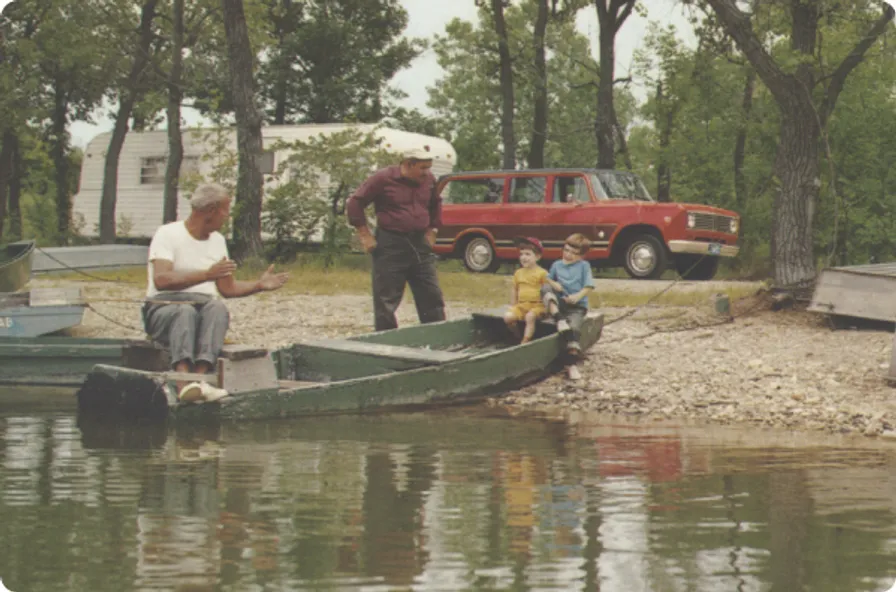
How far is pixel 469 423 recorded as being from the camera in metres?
9.81

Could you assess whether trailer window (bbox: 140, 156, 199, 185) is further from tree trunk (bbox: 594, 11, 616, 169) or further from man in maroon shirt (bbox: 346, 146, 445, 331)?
man in maroon shirt (bbox: 346, 146, 445, 331)

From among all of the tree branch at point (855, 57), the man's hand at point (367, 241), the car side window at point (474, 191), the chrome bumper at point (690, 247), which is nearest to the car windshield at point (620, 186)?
the chrome bumper at point (690, 247)

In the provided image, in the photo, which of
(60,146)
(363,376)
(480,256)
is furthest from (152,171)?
(363,376)

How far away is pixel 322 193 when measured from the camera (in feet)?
79.9

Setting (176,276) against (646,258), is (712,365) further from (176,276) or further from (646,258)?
(646,258)

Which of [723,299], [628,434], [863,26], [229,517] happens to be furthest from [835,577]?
[863,26]

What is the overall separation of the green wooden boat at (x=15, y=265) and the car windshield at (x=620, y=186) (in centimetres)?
904

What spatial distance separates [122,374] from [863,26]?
1071 cm

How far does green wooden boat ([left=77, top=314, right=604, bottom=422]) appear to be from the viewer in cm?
898

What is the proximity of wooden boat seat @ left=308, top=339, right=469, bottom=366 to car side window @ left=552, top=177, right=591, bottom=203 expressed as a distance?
11779mm

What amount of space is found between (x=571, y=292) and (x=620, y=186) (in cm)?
1097

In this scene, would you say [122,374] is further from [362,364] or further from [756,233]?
[756,233]

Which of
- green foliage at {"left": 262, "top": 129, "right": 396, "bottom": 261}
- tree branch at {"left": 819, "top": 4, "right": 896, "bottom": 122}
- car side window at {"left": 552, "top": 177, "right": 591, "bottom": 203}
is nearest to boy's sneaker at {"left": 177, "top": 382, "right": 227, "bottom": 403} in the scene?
tree branch at {"left": 819, "top": 4, "right": 896, "bottom": 122}

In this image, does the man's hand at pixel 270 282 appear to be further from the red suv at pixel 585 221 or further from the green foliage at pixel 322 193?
the green foliage at pixel 322 193
